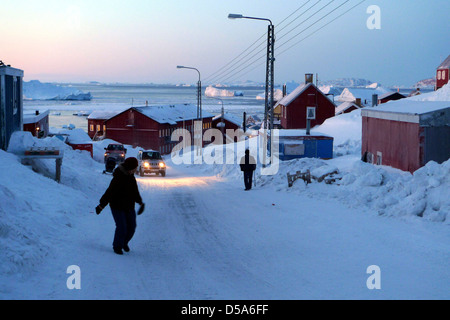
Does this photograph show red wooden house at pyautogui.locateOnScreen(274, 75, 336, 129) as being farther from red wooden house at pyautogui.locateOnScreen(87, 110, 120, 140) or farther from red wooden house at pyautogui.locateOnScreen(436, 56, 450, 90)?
red wooden house at pyautogui.locateOnScreen(87, 110, 120, 140)

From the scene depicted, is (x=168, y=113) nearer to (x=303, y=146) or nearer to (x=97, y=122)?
(x=97, y=122)

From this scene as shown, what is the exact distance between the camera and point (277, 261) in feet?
28.4

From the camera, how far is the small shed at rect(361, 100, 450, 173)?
64.6 feet

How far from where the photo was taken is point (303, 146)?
1451 inches

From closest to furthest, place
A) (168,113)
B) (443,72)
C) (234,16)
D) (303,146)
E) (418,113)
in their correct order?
1. (418,113)
2. (234,16)
3. (303,146)
4. (443,72)
5. (168,113)

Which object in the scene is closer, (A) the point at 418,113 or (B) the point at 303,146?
(A) the point at 418,113

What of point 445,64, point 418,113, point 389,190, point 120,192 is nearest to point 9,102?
point 120,192

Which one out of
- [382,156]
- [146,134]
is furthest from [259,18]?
[146,134]

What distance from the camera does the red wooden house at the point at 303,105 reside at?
65.2 metres

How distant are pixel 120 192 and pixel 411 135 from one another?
15220mm

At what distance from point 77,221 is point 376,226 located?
22.5ft

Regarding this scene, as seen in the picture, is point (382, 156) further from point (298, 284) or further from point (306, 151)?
point (298, 284)

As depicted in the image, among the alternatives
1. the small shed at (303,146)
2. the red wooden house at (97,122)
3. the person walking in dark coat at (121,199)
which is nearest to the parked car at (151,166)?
the small shed at (303,146)

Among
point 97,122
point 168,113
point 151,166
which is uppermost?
point 168,113
